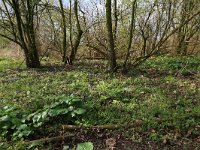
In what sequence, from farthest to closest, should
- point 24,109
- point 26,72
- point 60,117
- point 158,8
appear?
1. point 158,8
2. point 26,72
3. point 24,109
4. point 60,117

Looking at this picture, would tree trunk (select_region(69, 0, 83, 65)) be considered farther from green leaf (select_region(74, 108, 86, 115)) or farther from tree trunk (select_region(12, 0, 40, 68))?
green leaf (select_region(74, 108, 86, 115))

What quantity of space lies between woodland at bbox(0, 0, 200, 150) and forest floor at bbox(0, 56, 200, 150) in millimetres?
16

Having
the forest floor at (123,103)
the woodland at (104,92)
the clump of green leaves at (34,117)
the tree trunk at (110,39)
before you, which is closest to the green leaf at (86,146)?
the woodland at (104,92)

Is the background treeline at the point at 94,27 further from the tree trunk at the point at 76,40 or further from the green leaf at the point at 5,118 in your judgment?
the green leaf at the point at 5,118

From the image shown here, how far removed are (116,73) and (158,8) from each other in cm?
417

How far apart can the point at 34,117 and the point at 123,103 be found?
1.89m

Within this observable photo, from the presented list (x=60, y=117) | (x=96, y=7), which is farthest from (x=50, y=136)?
(x=96, y=7)

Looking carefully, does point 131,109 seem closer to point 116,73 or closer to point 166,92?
point 166,92

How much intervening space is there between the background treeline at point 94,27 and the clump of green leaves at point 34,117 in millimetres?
5020

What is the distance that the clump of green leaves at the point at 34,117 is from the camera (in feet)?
19.6

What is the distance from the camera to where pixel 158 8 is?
44.8ft

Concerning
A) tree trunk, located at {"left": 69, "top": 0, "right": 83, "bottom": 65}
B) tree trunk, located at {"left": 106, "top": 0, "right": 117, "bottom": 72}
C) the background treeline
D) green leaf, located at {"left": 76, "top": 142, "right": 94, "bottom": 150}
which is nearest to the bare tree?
the background treeline

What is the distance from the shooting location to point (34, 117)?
6.20m

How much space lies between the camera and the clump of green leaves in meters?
5.97
